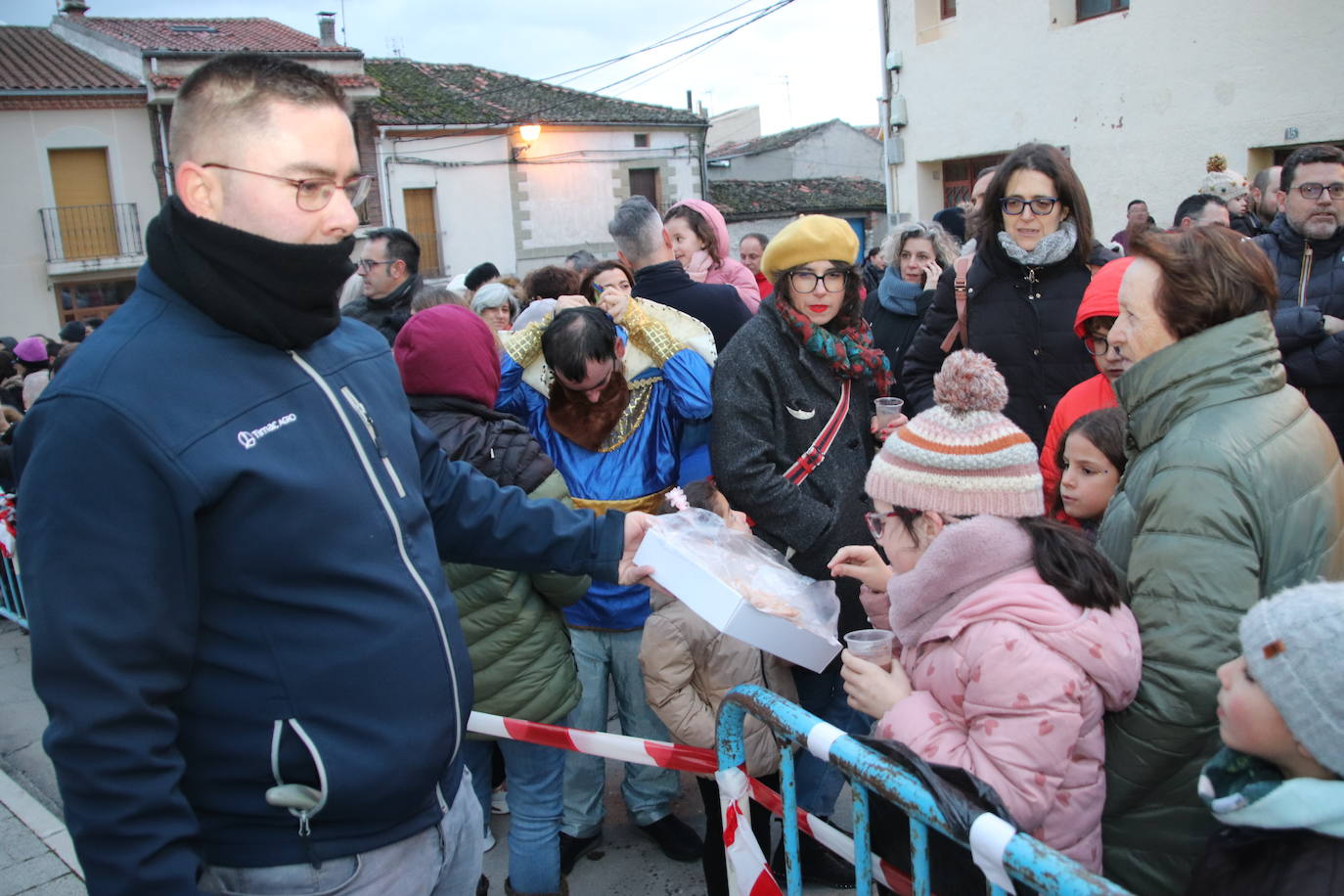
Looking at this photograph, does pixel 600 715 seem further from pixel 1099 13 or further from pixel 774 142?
pixel 774 142

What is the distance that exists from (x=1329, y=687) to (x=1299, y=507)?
2.64 ft

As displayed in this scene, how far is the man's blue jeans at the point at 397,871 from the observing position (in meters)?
1.68

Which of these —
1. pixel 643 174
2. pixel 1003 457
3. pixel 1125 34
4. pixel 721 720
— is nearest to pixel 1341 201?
pixel 1003 457

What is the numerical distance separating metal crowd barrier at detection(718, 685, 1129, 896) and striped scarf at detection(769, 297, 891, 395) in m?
1.37

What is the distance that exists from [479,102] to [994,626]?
3175 cm

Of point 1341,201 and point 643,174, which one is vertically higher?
point 643,174

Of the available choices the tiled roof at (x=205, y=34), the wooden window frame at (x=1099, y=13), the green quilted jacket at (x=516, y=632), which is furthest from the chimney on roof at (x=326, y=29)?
the green quilted jacket at (x=516, y=632)

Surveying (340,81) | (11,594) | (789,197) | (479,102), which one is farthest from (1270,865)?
(789,197)

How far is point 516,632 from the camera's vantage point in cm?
311

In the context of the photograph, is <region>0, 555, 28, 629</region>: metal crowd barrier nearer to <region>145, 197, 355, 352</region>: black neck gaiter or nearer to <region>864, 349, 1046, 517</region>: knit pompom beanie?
<region>145, 197, 355, 352</region>: black neck gaiter

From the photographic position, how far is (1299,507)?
2004 millimetres

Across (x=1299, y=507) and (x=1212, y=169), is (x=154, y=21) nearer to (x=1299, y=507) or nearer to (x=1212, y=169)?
(x=1212, y=169)

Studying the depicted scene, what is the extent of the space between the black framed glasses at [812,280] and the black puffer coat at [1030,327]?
2.69 feet

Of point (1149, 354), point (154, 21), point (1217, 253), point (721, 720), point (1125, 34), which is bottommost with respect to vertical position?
point (721, 720)
